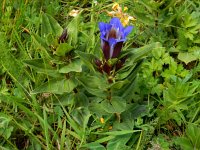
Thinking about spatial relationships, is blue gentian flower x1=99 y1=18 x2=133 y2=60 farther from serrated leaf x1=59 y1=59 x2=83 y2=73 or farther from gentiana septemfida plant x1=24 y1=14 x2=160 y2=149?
serrated leaf x1=59 y1=59 x2=83 y2=73

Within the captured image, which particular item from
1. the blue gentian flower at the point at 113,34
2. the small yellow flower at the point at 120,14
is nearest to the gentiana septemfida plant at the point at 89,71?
the blue gentian flower at the point at 113,34

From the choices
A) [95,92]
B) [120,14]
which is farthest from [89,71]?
[120,14]

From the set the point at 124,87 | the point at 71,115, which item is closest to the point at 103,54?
the point at 124,87

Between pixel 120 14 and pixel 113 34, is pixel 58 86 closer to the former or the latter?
pixel 113 34

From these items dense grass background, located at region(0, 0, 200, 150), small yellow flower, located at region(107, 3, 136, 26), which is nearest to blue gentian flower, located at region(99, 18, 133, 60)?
dense grass background, located at region(0, 0, 200, 150)

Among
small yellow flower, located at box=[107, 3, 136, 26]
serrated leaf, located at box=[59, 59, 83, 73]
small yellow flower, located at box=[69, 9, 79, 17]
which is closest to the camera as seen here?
serrated leaf, located at box=[59, 59, 83, 73]

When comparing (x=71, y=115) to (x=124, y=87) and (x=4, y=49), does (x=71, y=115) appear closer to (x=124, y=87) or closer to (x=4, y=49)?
(x=124, y=87)

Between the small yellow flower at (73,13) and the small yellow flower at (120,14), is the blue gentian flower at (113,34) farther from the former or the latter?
the small yellow flower at (73,13)

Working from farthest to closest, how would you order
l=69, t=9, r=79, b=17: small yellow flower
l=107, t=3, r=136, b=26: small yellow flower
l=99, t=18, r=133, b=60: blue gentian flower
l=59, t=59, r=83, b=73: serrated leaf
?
l=69, t=9, r=79, b=17: small yellow flower
l=107, t=3, r=136, b=26: small yellow flower
l=59, t=59, r=83, b=73: serrated leaf
l=99, t=18, r=133, b=60: blue gentian flower
